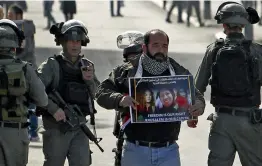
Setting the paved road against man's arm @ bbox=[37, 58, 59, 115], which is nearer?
man's arm @ bbox=[37, 58, 59, 115]

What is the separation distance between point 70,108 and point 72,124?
0.15m

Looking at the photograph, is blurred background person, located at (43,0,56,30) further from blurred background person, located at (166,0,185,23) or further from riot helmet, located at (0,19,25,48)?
riot helmet, located at (0,19,25,48)

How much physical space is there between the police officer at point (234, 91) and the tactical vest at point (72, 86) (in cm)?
100

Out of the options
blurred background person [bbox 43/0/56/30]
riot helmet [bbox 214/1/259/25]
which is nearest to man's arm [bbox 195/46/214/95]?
riot helmet [bbox 214/1/259/25]

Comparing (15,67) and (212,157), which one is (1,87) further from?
(212,157)

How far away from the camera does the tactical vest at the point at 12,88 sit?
8.32 m

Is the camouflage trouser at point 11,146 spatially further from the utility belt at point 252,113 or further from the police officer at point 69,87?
the utility belt at point 252,113

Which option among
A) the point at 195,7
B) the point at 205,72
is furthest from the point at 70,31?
the point at 195,7

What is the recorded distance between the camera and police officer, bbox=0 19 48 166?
8336mm

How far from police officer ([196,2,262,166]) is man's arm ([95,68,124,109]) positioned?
1.14 meters

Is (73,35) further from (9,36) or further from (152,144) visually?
(152,144)

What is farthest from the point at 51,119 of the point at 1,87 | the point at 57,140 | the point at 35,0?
the point at 35,0

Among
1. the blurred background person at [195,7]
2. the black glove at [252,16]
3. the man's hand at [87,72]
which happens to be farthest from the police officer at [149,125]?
the blurred background person at [195,7]

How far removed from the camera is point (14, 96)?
839cm
